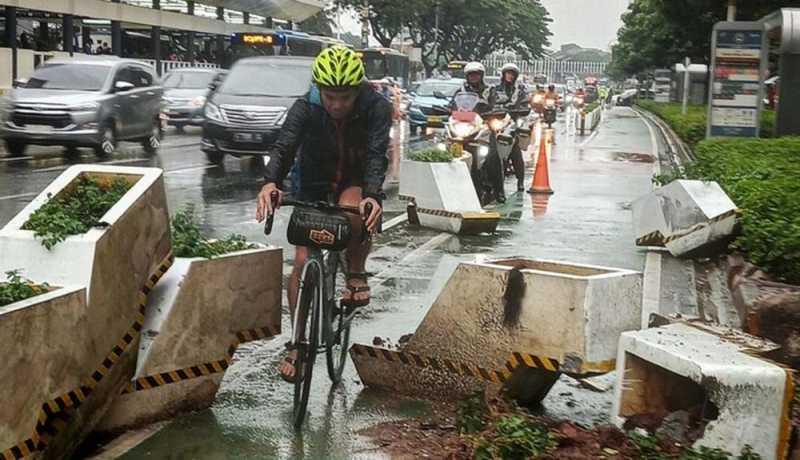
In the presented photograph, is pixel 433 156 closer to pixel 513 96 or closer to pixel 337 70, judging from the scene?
pixel 513 96

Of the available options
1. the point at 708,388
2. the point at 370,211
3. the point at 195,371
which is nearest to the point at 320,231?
the point at 370,211

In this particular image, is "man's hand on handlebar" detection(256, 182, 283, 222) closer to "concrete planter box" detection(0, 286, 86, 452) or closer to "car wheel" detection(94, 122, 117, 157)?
"concrete planter box" detection(0, 286, 86, 452)

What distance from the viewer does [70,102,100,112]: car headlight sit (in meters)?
19.8

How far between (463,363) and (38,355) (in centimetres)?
221

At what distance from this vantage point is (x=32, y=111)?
64.5ft

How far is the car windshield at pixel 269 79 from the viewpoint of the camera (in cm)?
1927

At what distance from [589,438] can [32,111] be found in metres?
16.8

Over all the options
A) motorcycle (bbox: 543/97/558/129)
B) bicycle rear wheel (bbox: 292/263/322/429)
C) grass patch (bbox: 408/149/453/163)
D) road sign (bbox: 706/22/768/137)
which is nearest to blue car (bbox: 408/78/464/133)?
motorcycle (bbox: 543/97/558/129)

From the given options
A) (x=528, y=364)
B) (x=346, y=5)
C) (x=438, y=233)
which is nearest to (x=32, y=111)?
(x=438, y=233)

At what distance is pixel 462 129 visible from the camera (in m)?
14.6

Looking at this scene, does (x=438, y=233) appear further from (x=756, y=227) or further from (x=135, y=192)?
(x=135, y=192)

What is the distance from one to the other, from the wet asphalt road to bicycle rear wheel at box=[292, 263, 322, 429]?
143 mm

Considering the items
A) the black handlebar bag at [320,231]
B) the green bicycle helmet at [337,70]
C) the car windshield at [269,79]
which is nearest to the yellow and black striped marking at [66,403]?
the black handlebar bag at [320,231]

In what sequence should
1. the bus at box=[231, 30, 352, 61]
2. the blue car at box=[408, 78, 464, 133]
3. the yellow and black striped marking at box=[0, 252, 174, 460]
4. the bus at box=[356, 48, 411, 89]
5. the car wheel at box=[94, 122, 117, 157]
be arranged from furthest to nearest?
1. the bus at box=[356, 48, 411, 89]
2. the bus at box=[231, 30, 352, 61]
3. the blue car at box=[408, 78, 464, 133]
4. the car wheel at box=[94, 122, 117, 157]
5. the yellow and black striped marking at box=[0, 252, 174, 460]
